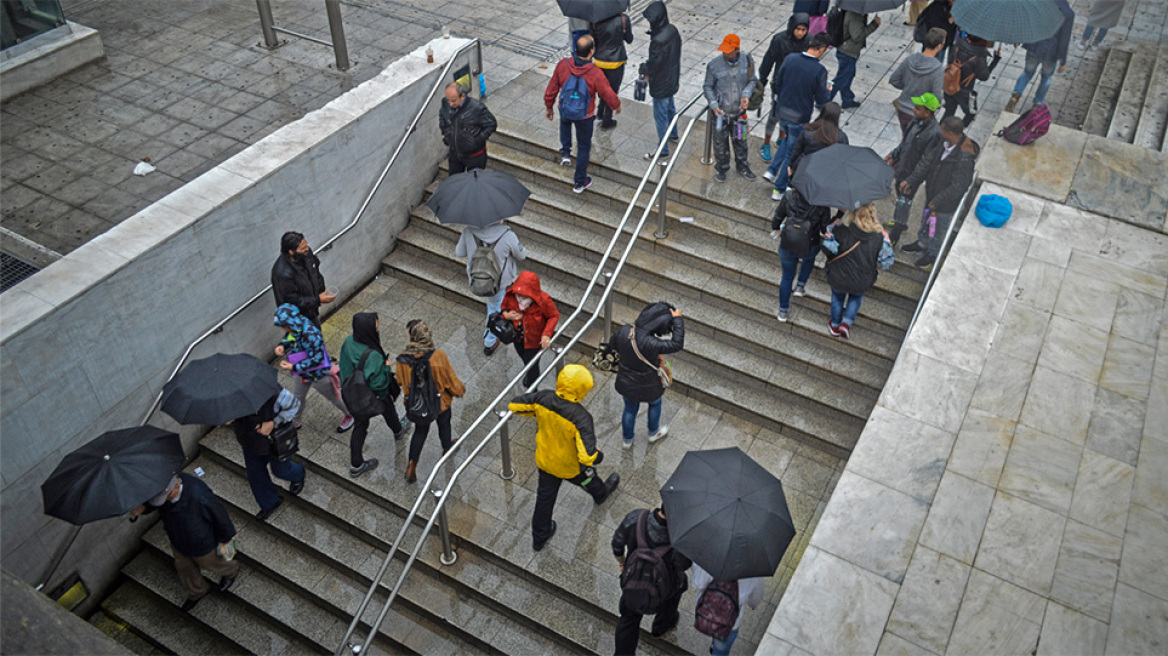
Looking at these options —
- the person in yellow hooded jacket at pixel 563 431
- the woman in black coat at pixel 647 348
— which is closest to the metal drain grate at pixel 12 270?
the person in yellow hooded jacket at pixel 563 431

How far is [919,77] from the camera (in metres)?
9.35

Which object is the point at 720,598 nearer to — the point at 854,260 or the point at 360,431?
the point at 854,260

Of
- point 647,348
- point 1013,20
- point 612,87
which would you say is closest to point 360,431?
point 647,348

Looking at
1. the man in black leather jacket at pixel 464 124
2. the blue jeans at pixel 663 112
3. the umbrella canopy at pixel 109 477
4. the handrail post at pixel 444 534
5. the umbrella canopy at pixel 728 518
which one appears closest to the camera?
the umbrella canopy at pixel 728 518

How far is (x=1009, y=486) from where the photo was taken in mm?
6844

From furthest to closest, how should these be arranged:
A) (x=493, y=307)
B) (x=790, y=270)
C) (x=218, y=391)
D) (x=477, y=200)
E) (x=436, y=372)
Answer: (x=493, y=307) < (x=790, y=270) < (x=477, y=200) < (x=436, y=372) < (x=218, y=391)

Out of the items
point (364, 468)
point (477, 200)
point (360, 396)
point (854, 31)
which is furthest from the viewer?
point (854, 31)

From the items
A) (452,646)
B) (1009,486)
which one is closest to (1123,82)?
(1009,486)

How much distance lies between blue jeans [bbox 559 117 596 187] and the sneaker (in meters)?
3.91

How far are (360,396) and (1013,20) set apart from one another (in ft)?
24.9

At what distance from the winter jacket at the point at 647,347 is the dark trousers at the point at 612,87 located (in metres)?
3.66

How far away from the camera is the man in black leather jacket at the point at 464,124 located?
9156 millimetres

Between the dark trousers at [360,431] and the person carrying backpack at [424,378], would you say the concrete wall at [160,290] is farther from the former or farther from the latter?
the person carrying backpack at [424,378]

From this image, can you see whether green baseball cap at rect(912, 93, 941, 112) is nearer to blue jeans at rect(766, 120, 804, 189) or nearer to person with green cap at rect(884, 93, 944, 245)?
person with green cap at rect(884, 93, 944, 245)
